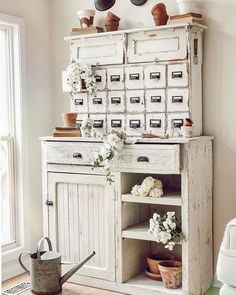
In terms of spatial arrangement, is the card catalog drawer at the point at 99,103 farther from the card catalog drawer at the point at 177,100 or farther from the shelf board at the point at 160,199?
the shelf board at the point at 160,199

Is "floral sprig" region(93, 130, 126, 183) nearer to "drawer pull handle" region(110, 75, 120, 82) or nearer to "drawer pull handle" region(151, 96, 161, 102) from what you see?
"drawer pull handle" region(151, 96, 161, 102)

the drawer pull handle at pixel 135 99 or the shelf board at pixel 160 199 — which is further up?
the drawer pull handle at pixel 135 99

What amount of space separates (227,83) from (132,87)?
717 mm

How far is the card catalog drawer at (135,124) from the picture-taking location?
3773 millimetres

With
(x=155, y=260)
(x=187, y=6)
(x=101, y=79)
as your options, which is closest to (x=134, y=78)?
(x=101, y=79)

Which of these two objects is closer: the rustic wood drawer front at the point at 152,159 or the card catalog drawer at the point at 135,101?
the rustic wood drawer front at the point at 152,159

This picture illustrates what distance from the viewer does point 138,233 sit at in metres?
3.52

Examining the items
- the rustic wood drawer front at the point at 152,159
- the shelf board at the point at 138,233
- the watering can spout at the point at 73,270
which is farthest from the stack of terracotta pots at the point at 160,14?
the watering can spout at the point at 73,270

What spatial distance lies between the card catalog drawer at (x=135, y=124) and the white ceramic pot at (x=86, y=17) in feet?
2.78

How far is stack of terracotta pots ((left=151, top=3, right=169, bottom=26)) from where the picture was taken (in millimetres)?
A: 3643

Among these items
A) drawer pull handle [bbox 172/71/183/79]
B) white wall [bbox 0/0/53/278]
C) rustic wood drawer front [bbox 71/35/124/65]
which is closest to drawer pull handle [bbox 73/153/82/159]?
white wall [bbox 0/0/53/278]

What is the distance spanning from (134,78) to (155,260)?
140 cm

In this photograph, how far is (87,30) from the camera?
3949mm

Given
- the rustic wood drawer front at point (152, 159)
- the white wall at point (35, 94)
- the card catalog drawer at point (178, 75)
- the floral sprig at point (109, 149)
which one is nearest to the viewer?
the rustic wood drawer front at point (152, 159)
